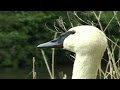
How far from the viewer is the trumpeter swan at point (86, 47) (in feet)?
4.98

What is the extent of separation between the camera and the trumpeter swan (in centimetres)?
152

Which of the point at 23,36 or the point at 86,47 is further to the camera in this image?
the point at 23,36

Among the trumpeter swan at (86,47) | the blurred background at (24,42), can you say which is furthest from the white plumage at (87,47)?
the blurred background at (24,42)

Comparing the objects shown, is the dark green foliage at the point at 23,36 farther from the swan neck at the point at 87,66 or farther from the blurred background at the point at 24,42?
the swan neck at the point at 87,66

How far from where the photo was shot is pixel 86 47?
154cm

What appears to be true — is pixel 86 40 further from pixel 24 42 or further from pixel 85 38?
pixel 24 42

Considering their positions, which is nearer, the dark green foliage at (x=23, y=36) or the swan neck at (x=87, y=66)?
the swan neck at (x=87, y=66)

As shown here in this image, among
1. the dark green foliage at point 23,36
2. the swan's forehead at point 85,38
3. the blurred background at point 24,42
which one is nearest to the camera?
the swan's forehead at point 85,38

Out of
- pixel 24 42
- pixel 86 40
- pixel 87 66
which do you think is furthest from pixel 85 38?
pixel 24 42

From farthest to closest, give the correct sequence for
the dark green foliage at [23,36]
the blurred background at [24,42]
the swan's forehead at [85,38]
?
the dark green foliage at [23,36], the blurred background at [24,42], the swan's forehead at [85,38]

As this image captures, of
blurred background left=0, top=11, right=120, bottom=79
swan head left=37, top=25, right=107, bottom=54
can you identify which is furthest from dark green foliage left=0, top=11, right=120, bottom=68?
swan head left=37, top=25, right=107, bottom=54

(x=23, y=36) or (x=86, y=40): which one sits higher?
(x=86, y=40)

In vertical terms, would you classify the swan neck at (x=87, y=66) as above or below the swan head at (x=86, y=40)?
below

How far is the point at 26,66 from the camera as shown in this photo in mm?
3906
